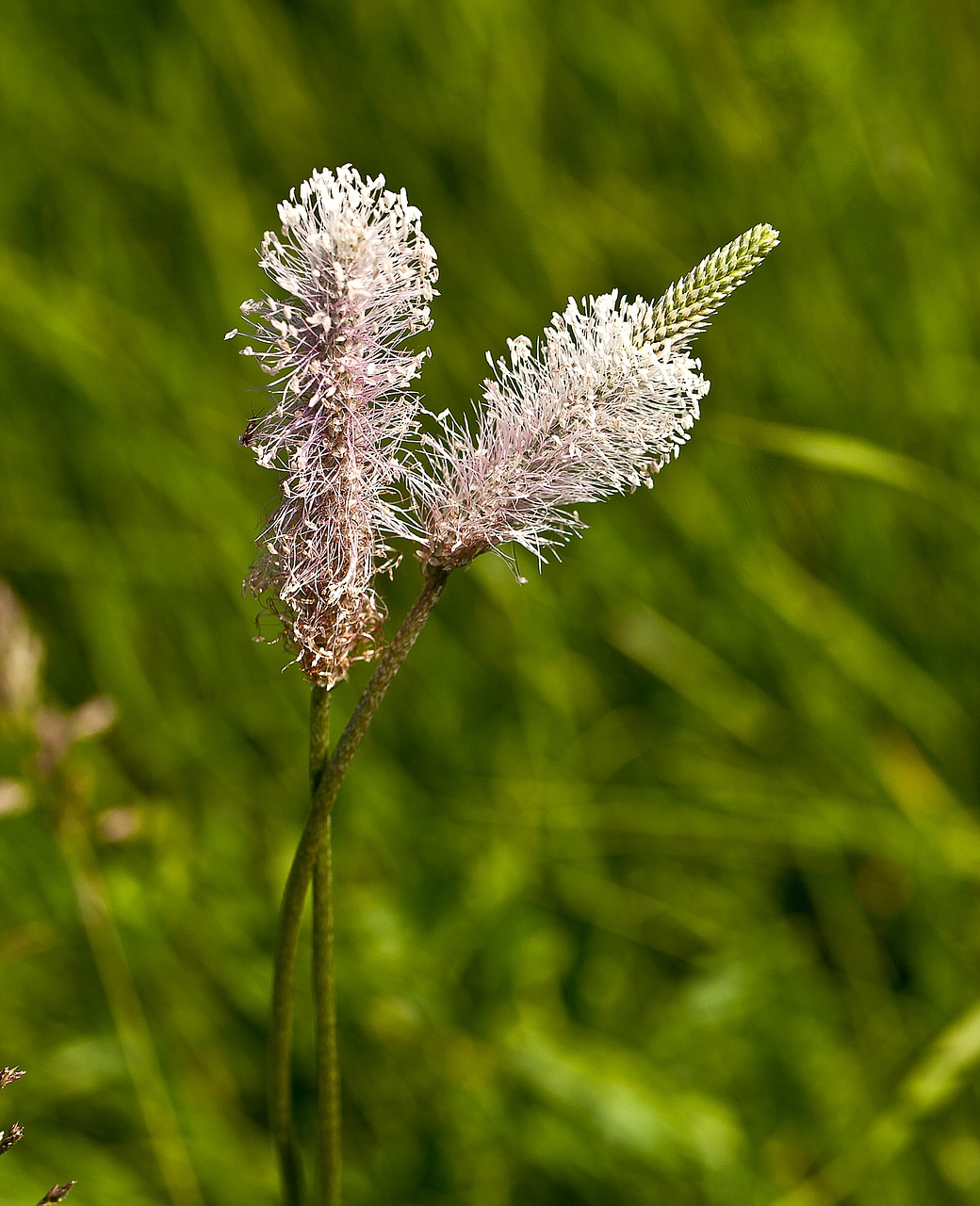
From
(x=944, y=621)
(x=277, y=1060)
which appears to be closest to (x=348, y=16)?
(x=944, y=621)

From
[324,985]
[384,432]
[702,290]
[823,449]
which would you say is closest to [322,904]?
[324,985]

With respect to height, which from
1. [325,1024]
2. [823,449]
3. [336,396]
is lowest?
[325,1024]

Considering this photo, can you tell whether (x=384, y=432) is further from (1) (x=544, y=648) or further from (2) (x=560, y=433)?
(1) (x=544, y=648)

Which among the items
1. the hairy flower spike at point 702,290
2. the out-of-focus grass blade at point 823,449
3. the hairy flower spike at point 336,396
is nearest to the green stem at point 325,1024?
the hairy flower spike at point 336,396

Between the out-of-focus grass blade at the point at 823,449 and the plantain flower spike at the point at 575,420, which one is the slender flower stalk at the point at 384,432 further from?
the out-of-focus grass blade at the point at 823,449

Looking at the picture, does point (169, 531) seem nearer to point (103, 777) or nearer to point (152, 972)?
point (103, 777)
